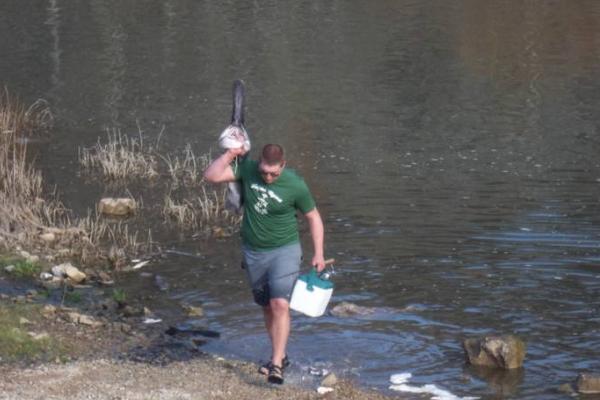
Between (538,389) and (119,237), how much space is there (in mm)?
6368

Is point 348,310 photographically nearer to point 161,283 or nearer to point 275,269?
point 161,283

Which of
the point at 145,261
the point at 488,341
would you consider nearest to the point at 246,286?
the point at 145,261

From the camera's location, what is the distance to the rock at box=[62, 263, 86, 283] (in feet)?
42.6

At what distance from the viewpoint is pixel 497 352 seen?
1041 centimetres

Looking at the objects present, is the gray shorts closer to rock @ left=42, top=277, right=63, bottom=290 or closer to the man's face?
the man's face

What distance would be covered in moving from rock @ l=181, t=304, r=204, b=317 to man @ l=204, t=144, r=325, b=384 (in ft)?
8.77

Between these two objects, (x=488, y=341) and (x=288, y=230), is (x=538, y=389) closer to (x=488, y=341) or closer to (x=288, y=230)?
(x=488, y=341)

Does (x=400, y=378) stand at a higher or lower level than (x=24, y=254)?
higher

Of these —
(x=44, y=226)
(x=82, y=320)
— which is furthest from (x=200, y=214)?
(x=82, y=320)

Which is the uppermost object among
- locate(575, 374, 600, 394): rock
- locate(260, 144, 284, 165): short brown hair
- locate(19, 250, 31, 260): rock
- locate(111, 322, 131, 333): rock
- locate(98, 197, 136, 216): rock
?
locate(260, 144, 284, 165): short brown hair

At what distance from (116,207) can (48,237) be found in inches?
85.7

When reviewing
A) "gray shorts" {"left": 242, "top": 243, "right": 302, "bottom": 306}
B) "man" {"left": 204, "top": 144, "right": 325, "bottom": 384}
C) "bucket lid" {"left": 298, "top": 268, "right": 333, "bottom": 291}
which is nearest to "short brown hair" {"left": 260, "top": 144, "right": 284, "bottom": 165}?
"man" {"left": 204, "top": 144, "right": 325, "bottom": 384}

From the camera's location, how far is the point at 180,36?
33000 mm

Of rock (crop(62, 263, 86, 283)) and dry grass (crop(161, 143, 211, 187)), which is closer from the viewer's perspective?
rock (crop(62, 263, 86, 283))
